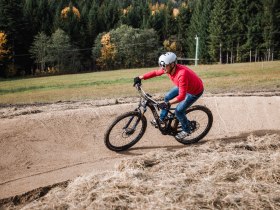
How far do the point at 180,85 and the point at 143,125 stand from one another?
139 cm

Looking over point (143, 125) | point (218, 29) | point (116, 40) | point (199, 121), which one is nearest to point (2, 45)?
point (116, 40)

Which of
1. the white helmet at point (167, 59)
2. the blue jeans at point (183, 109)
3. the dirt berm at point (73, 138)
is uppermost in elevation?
the white helmet at point (167, 59)

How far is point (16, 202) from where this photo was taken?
16.2 ft

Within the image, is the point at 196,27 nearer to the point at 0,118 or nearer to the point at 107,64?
the point at 107,64

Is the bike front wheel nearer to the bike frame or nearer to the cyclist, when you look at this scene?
the bike frame

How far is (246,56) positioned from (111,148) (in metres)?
57.8

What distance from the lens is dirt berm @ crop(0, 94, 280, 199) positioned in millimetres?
6023

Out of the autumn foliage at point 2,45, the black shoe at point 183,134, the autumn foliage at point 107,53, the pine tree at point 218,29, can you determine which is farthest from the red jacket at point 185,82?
the autumn foliage at point 107,53

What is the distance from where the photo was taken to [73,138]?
7.62m

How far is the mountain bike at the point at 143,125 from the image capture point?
22.5 feet

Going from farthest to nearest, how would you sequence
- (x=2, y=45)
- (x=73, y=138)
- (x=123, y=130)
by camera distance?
(x=2, y=45), (x=73, y=138), (x=123, y=130)

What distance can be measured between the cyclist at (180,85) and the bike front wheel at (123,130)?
0.42 metres

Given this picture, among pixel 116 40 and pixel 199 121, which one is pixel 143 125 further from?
pixel 116 40

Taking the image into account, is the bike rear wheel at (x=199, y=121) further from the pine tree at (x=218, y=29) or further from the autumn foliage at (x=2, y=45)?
the pine tree at (x=218, y=29)
